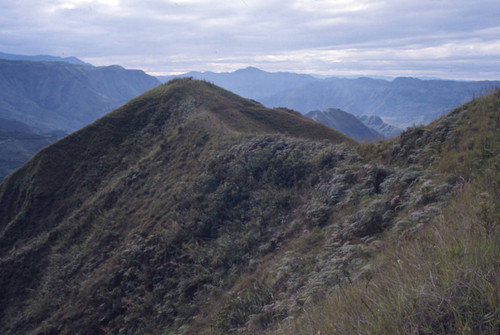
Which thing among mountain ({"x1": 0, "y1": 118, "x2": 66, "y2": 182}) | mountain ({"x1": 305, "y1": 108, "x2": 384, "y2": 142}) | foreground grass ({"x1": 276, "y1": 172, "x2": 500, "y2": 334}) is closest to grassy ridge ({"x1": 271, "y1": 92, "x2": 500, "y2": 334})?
foreground grass ({"x1": 276, "y1": 172, "x2": 500, "y2": 334})

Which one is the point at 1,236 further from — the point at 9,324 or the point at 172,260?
the point at 172,260

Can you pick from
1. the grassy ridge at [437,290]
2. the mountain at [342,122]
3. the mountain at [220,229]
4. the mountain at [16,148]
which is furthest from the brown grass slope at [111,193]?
the mountain at [16,148]

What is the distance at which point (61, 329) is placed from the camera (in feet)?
38.4

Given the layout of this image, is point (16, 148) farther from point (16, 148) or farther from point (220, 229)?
point (220, 229)

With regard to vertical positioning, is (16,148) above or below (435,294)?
below

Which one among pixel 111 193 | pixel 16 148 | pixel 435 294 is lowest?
pixel 16 148

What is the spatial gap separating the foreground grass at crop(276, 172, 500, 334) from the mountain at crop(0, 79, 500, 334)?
77 millimetres

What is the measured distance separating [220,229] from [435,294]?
10.2 meters

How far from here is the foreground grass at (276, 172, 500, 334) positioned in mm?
2545

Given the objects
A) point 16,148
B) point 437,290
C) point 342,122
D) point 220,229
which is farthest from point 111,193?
point 16,148

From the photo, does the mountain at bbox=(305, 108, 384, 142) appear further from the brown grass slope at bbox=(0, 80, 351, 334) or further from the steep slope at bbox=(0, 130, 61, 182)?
the steep slope at bbox=(0, 130, 61, 182)

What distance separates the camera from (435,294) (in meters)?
2.71

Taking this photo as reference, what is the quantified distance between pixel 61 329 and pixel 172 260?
202 inches

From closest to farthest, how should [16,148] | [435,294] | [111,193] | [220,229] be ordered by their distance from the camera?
[435,294] → [220,229] → [111,193] → [16,148]
